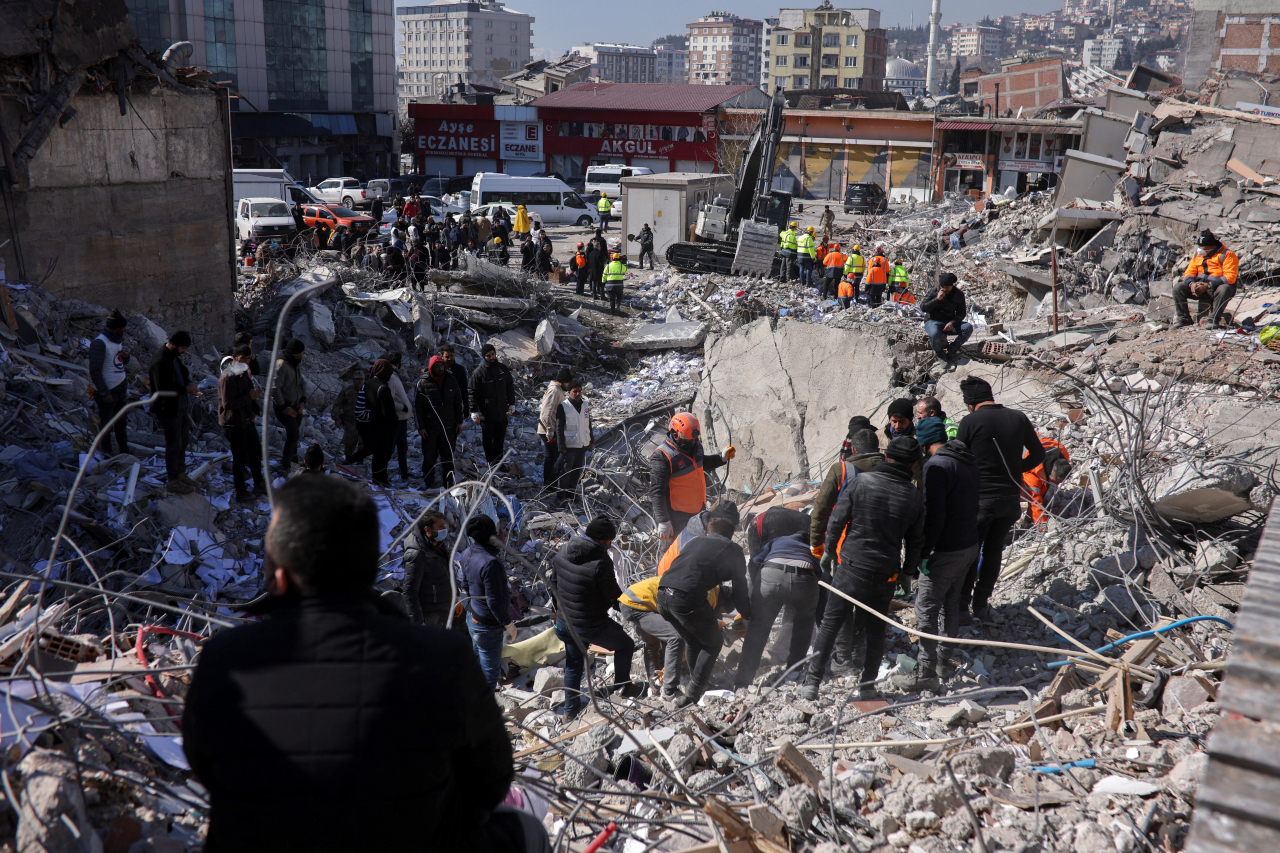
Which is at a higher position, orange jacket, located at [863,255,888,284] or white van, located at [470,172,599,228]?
white van, located at [470,172,599,228]

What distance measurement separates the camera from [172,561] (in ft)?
21.0

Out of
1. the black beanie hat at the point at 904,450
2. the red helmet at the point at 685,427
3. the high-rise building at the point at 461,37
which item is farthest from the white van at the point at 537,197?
the high-rise building at the point at 461,37

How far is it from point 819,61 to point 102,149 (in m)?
89.5

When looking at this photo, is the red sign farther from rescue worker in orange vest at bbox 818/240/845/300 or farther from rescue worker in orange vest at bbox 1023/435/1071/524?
rescue worker in orange vest at bbox 1023/435/1071/524

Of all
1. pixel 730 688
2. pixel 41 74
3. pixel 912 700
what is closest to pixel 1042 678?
pixel 912 700

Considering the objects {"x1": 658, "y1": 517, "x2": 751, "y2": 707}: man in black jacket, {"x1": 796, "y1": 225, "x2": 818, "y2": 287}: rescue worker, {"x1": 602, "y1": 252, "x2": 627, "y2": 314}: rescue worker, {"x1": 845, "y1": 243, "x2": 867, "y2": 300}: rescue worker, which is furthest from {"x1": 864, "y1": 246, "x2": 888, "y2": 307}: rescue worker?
{"x1": 658, "y1": 517, "x2": 751, "y2": 707}: man in black jacket

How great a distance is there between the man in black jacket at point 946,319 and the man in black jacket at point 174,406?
706 centimetres

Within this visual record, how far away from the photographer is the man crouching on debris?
1.53 metres

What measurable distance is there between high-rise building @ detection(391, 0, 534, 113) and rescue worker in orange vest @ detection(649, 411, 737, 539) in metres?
122

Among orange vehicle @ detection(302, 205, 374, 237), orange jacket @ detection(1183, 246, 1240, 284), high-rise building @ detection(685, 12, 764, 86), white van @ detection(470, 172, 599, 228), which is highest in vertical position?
high-rise building @ detection(685, 12, 764, 86)

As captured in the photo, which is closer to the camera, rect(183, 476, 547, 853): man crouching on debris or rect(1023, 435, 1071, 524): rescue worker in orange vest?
rect(183, 476, 547, 853): man crouching on debris

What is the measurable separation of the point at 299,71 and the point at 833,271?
3282 cm

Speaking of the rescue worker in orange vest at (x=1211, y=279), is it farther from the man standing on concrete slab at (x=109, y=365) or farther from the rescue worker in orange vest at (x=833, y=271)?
the man standing on concrete slab at (x=109, y=365)

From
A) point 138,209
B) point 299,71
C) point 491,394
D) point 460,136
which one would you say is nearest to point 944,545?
point 491,394
